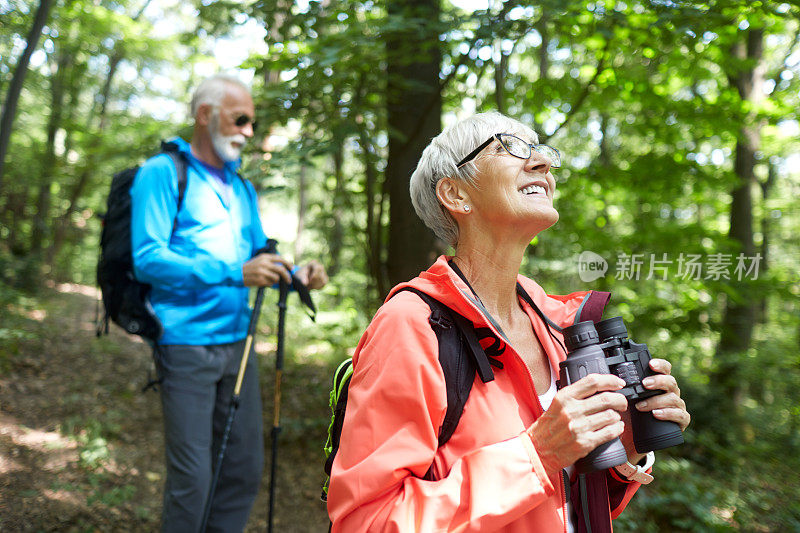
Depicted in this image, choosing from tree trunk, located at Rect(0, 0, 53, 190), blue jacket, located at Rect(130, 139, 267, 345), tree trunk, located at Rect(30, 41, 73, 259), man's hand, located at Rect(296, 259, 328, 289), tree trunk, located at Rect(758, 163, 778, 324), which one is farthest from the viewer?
tree trunk, located at Rect(30, 41, 73, 259)

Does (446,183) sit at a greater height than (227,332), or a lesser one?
greater

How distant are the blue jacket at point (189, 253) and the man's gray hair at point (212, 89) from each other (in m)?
0.31

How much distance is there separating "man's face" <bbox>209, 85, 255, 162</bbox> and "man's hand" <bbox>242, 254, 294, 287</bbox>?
0.73 metres

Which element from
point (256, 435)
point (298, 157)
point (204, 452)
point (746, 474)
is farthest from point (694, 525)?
point (298, 157)

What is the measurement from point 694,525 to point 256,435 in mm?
3925

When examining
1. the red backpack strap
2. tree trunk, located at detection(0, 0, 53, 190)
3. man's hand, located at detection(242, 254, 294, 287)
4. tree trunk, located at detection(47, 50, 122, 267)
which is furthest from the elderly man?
tree trunk, located at detection(47, 50, 122, 267)

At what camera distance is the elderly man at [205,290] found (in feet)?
8.96

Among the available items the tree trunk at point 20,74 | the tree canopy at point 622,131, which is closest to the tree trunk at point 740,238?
the tree canopy at point 622,131

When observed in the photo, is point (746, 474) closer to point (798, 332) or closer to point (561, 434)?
point (798, 332)

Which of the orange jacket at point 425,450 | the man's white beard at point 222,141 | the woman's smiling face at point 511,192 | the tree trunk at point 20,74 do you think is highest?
the tree trunk at point 20,74

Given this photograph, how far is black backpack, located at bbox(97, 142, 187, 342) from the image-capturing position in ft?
9.07

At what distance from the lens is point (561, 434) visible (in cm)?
125

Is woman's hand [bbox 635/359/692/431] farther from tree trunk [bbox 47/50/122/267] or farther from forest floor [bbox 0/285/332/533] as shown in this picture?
tree trunk [bbox 47/50/122/267]

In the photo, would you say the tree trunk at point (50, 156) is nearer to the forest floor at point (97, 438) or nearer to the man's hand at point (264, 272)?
the forest floor at point (97, 438)
